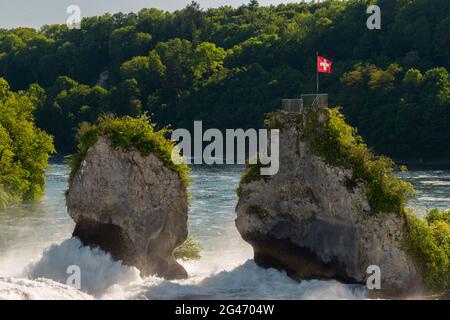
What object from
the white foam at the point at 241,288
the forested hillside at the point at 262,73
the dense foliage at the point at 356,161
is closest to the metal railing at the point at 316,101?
the dense foliage at the point at 356,161

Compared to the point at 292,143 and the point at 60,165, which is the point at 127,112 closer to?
the point at 60,165

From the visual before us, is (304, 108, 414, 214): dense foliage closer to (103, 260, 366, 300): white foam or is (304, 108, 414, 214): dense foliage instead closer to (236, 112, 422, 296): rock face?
(236, 112, 422, 296): rock face

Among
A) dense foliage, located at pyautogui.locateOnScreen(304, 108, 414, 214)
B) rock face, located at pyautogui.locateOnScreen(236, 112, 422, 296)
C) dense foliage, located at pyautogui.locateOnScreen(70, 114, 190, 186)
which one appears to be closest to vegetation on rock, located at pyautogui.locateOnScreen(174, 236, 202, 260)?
rock face, located at pyautogui.locateOnScreen(236, 112, 422, 296)

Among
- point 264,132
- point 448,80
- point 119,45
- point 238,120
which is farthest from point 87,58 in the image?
point 264,132

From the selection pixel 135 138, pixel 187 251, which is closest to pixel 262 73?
pixel 187 251

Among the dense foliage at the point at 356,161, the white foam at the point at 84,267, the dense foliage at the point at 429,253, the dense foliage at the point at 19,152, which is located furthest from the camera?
the dense foliage at the point at 19,152

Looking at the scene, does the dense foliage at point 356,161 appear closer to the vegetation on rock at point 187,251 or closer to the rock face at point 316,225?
the rock face at point 316,225
